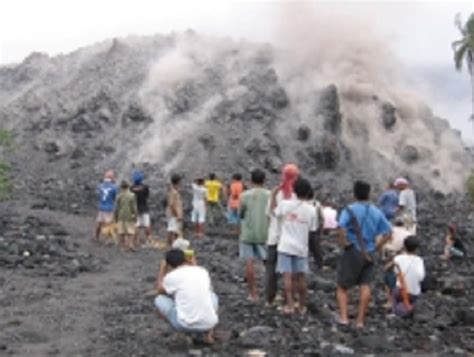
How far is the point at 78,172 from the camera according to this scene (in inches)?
1332

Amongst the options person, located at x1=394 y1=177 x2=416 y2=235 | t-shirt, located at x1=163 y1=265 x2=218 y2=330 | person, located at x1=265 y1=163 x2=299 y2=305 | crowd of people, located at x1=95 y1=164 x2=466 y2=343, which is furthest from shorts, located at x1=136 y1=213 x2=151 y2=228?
t-shirt, located at x1=163 y1=265 x2=218 y2=330

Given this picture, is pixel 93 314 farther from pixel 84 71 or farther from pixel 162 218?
pixel 84 71

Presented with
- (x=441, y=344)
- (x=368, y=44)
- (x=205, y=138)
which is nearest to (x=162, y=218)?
(x=205, y=138)

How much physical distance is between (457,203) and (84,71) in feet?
68.9

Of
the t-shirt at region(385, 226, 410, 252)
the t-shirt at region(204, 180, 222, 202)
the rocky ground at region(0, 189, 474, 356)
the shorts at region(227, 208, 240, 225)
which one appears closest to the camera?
the rocky ground at region(0, 189, 474, 356)

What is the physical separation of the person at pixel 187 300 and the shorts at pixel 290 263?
59.0 inches

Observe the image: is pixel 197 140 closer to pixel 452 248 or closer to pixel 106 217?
pixel 106 217

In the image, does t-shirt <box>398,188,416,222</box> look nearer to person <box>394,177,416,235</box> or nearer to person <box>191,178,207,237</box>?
person <box>394,177,416,235</box>

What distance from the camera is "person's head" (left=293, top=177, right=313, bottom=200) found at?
31.7 feet

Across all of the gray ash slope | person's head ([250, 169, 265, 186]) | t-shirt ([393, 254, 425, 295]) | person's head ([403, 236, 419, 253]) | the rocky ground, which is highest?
the gray ash slope

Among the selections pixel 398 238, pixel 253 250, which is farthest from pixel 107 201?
pixel 253 250

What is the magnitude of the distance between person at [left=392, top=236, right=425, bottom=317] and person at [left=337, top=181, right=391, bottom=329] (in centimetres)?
91

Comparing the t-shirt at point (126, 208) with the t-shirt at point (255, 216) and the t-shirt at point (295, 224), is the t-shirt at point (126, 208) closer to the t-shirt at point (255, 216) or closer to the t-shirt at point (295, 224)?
the t-shirt at point (255, 216)

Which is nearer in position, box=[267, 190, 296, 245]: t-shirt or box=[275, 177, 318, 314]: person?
box=[275, 177, 318, 314]: person
